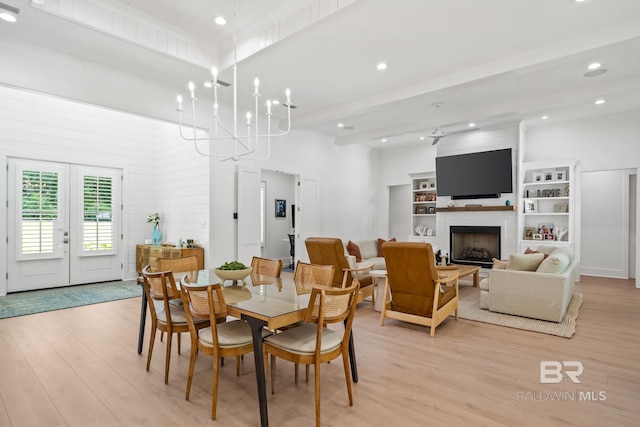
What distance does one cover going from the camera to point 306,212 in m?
7.83

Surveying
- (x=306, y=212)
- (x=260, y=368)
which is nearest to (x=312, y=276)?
(x=260, y=368)

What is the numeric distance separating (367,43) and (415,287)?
288cm

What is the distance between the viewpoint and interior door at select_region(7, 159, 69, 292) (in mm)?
5742

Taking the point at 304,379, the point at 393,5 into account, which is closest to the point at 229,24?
the point at 393,5

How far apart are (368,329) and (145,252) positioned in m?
4.90

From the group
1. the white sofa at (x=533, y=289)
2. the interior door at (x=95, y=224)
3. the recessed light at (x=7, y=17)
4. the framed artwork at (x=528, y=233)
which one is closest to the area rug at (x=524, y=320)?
the white sofa at (x=533, y=289)

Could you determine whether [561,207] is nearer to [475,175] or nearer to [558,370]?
[475,175]

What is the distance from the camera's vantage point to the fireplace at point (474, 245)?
7637 mm

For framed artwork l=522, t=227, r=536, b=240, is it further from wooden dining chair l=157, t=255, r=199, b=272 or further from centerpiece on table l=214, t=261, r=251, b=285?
wooden dining chair l=157, t=255, r=199, b=272

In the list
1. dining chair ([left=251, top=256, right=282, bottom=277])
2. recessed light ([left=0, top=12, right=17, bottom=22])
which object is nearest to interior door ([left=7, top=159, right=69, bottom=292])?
recessed light ([left=0, top=12, right=17, bottom=22])

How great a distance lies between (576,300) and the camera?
521cm

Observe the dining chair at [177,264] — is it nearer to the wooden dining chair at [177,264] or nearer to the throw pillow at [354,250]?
the wooden dining chair at [177,264]

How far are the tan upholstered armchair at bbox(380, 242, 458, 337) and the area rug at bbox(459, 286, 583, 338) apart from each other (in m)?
0.52

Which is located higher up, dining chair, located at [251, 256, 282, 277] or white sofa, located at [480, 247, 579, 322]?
dining chair, located at [251, 256, 282, 277]
